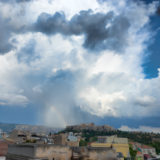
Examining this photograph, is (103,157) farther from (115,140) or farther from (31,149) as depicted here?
(115,140)

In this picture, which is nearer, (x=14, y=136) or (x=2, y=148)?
(x=2, y=148)

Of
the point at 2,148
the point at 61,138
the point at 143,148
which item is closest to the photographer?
the point at 2,148

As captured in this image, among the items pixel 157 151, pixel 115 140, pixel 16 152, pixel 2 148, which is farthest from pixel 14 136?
pixel 157 151

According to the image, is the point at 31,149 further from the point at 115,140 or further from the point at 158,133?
the point at 158,133

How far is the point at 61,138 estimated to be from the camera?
237 ft

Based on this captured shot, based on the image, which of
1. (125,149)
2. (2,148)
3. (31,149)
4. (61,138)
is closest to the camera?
(31,149)

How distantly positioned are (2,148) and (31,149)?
13261mm

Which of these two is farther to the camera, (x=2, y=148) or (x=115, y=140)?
(x=115, y=140)

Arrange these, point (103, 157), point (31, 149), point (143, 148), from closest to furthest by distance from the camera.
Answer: point (31, 149), point (103, 157), point (143, 148)

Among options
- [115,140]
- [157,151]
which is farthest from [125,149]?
[157,151]

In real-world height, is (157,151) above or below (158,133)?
below

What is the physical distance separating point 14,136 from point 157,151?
70.5 metres

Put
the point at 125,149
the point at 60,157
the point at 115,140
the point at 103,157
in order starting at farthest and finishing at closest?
the point at 115,140 → the point at 125,149 → the point at 103,157 → the point at 60,157

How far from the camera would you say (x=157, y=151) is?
102938 millimetres
